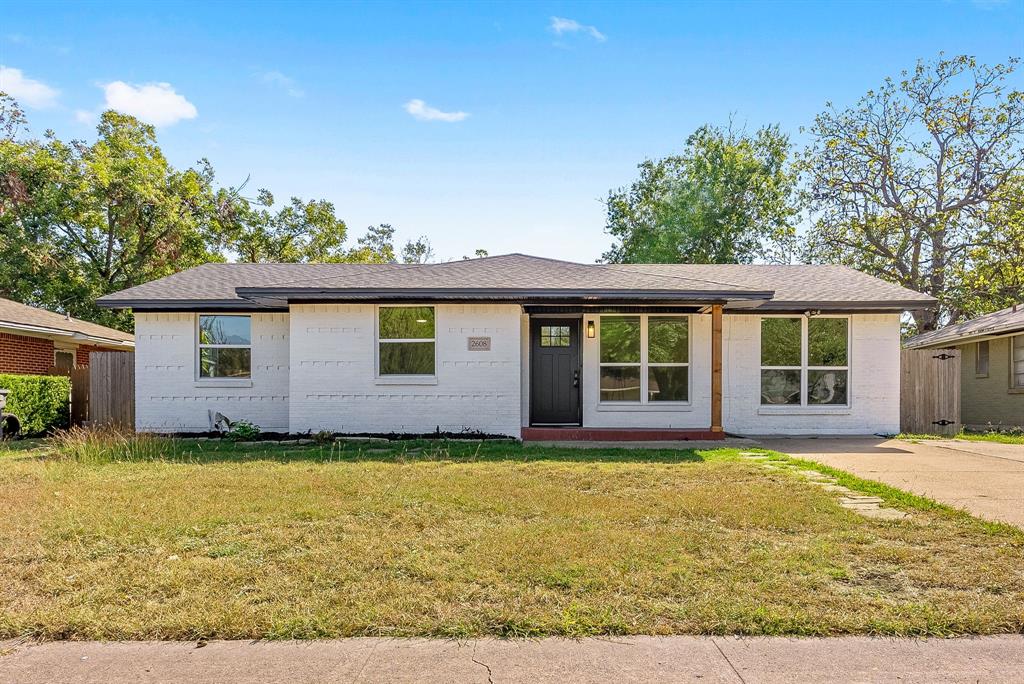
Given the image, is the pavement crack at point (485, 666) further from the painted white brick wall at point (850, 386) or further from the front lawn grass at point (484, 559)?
the painted white brick wall at point (850, 386)

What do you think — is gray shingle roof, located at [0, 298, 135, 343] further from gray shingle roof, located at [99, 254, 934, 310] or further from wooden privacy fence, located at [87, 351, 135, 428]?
gray shingle roof, located at [99, 254, 934, 310]

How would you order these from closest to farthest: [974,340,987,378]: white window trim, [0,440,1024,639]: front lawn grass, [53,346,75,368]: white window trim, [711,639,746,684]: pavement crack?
[711,639,746,684]: pavement crack < [0,440,1024,639]: front lawn grass < [974,340,987,378]: white window trim < [53,346,75,368]: white window trim

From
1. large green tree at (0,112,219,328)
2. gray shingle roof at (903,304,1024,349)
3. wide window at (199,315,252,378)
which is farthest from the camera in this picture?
large green tree at (0,112,219,328)

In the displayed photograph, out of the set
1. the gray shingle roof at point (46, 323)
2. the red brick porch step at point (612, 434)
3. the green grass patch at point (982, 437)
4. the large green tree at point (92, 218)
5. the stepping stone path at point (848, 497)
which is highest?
the large green tree at point (92, 218)

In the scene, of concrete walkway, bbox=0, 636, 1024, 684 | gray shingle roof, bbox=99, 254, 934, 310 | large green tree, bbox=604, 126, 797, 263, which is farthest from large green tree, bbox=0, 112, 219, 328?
concrete walkway, bbox=0, 636, 1024, 684

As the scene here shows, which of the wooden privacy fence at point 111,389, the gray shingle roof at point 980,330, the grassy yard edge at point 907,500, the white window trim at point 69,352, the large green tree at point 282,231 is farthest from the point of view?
the large green tree at point 282,231

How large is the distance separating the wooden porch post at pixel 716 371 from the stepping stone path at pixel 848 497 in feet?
8.24

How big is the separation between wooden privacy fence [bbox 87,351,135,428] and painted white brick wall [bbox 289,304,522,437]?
4309 mm

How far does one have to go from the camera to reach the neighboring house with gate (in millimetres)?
15312

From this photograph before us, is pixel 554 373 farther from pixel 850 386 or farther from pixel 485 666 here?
pixel 485 666

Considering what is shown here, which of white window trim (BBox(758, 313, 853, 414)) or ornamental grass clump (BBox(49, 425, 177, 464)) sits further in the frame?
white window trim (BBox(758, 313, 853, 414))

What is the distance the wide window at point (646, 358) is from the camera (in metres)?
12.4

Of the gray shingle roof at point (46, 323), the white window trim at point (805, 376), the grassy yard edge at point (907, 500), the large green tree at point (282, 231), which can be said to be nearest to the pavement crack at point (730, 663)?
the grassy yard edge at point (907, 500)

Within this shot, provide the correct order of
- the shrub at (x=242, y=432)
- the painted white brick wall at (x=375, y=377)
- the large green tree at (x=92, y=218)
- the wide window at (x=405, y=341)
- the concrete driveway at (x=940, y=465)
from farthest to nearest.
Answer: the large green tree at (x=92, y=218), the wide window at (x=405, y=341), the painted white brick wall at (x=375, y=377), the shrub at (x=242, y=432), the concrete driveway at (x=940, y=465)
